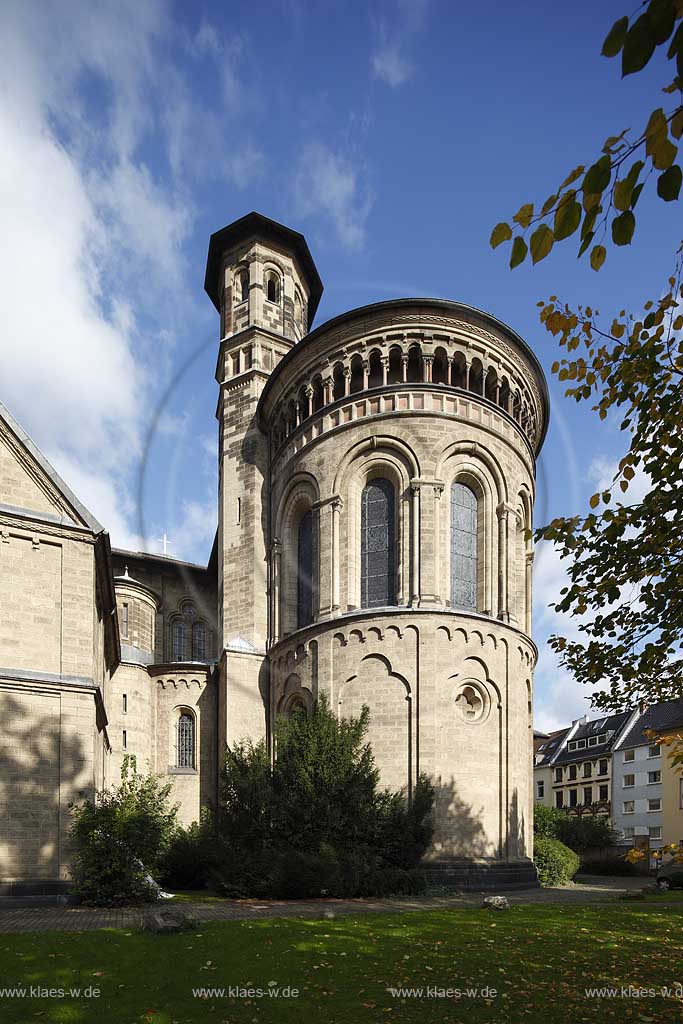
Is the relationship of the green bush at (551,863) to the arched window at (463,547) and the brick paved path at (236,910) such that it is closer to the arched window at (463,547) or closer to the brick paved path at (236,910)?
the brick paved path at (236,910)

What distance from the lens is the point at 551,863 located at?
3077 cm

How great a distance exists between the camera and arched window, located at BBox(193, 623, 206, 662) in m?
44.9

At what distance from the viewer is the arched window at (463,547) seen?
95.8ft

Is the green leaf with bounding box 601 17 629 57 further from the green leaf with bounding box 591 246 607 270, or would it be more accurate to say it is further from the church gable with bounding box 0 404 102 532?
the church gable with bounding box 0 404 102 532

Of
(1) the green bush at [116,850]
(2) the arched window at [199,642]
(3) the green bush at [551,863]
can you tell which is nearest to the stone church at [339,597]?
(1) the green bush at [116,850]

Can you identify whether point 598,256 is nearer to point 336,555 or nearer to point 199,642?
point 336,555

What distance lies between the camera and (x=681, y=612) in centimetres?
965

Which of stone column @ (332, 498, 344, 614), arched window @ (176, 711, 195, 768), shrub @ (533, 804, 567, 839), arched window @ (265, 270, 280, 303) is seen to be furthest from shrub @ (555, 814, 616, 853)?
arched window @ (265, 270, 280, 303)

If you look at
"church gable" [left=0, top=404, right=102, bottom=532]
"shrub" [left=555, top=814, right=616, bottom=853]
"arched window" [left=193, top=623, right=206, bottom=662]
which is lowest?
"shrub" [left=555, top=814, right=616, bottom=853]


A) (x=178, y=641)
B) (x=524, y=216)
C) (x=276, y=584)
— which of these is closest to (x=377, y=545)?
(x=276, y=584)

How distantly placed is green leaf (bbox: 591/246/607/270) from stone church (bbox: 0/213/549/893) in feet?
64.6

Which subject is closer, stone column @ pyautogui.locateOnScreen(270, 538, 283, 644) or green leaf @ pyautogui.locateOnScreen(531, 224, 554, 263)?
green leaf @ pyautogui.locateOnScreen(531, 224, 554, 263)

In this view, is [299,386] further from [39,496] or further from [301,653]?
[39,496]

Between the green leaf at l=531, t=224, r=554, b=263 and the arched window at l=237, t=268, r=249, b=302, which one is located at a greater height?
the arched window at l=237, t=268, r=249, b=302
